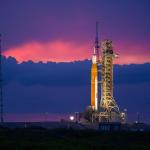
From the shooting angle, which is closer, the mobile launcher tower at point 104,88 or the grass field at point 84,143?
the grass field at point 84,143

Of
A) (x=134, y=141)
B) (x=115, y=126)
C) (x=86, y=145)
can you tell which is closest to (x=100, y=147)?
(x=86, y=145)

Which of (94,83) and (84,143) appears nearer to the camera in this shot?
(84,143)

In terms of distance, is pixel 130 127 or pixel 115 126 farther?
pixel 130 127

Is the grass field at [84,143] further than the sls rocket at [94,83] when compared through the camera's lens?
No

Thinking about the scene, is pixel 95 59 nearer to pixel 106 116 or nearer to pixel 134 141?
pixel 106 116

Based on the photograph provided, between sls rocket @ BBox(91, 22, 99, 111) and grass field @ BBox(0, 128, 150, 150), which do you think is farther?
sls rocket @ BBox(91, 22, 99, 111)

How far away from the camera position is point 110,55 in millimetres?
101125

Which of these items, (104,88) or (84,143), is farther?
(104,88)

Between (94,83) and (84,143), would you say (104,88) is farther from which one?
(84,143)

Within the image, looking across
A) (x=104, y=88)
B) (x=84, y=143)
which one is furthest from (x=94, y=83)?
(x=84, y=143)

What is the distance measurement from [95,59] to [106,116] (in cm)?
997

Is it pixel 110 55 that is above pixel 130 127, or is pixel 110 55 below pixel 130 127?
above

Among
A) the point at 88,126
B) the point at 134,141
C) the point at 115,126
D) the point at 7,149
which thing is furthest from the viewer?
the point at 88,126

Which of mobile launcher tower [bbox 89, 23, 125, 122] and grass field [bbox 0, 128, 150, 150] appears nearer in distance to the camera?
grass field [bbox 0, 128, 150, 150]
